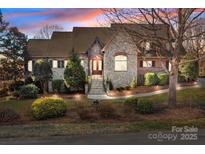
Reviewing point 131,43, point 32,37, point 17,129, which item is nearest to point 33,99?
point 17,129

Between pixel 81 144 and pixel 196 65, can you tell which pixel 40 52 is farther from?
pixel 196 65

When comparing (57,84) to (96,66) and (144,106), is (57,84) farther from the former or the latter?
(144,106)

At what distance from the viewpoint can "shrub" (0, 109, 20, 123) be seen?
1075cm

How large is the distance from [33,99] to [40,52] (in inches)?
43.3

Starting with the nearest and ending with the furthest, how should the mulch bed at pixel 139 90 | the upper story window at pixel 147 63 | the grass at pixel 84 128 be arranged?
the grass at pixel 84 128
the mulch bed at pixel 139 90
the upper story window at pixel 147 63

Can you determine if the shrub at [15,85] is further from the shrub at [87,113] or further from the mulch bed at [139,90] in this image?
the mulch bed at [139,90]

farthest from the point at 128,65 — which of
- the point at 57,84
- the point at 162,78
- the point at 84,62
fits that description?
the point at 57,84

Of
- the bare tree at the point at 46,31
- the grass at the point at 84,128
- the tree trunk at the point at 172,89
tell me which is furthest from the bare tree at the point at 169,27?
the bare tree at the point at 46,31

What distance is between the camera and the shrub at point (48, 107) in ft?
35.1

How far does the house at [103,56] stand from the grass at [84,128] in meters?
0.86

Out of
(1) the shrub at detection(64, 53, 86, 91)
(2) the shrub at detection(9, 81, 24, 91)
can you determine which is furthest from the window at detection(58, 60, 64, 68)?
(2) the shrub at detection(9, 81, 24, 91)

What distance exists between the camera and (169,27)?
11.0 m

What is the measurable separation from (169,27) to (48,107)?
3.38m

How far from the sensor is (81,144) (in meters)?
10.2
